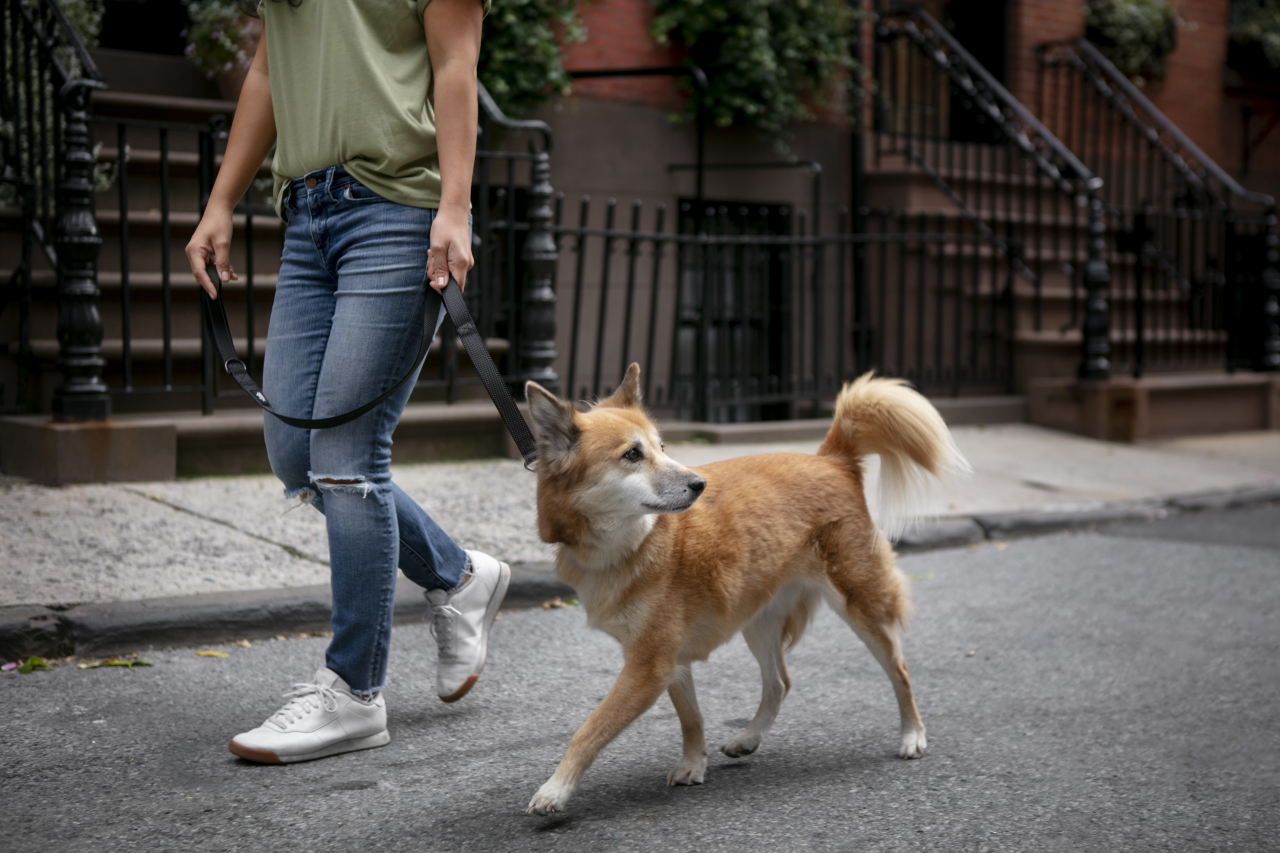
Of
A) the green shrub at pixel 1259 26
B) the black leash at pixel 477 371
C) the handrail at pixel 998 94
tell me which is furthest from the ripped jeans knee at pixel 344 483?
the green shrub at pixel 1259 26

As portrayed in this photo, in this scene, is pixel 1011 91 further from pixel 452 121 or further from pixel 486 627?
pixel 452 121

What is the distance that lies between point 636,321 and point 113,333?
413 centimetres

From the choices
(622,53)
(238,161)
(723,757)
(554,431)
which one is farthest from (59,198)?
(622,53)

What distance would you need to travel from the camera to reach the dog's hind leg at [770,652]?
323cm

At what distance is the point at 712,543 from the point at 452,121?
1219 millimetres

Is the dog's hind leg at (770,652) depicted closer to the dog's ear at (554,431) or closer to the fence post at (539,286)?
the dog's ear at (554,431)

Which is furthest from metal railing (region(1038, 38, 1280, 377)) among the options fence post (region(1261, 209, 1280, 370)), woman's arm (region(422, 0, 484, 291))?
woman's arm (region(422, 0, 484, 291))

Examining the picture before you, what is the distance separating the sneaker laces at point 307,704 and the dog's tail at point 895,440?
1.53 metres

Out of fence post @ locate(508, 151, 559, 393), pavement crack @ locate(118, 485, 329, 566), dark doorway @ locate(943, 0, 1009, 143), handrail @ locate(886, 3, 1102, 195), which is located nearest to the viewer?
pavement crack @ locate(118, 485, 329, 566)

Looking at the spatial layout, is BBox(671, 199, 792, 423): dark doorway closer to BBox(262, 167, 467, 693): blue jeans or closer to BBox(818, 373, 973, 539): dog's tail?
BBox(818, 373, 973, 539): dog's tail

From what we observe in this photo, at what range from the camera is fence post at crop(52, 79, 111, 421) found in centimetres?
559

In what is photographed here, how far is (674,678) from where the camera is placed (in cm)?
286

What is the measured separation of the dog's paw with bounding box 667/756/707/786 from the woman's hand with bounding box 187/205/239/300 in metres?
1.70

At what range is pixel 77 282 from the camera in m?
5.64
